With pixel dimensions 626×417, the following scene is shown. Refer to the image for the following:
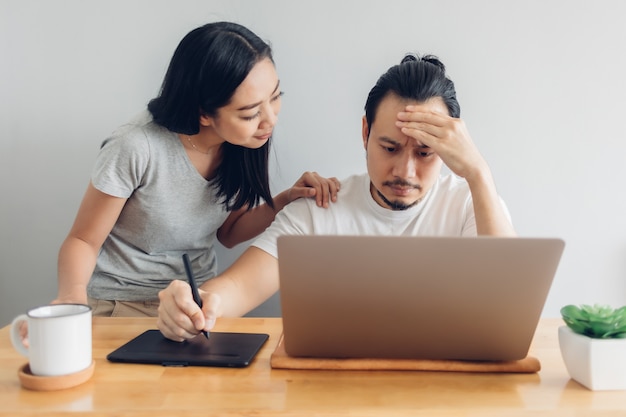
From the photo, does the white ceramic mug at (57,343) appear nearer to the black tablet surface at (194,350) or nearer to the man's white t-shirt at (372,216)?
the black tablet surface at (194,350)

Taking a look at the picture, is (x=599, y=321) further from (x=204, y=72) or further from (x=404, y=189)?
(x=204, y=72)

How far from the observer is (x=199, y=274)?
5.25 feet

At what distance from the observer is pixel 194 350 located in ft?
2.88

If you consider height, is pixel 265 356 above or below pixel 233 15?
below

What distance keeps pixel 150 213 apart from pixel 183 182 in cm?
12

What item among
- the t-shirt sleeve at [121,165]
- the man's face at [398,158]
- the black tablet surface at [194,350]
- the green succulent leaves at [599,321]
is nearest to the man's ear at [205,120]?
the t-shirt sleeve at [121,165]

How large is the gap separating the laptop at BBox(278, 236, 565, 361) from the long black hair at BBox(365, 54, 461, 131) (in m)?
0.70

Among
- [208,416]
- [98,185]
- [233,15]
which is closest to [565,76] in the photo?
[233,15]

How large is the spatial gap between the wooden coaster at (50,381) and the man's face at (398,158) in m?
0.83

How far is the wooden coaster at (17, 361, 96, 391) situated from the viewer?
73 cm

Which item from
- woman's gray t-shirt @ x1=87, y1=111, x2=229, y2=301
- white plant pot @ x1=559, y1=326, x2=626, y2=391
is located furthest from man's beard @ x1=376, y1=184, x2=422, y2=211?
white plant pot @ x1=559, y1=326, x2=626, y2=391

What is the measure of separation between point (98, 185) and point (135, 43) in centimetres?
57

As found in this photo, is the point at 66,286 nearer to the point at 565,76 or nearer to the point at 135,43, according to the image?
the point at 135,43

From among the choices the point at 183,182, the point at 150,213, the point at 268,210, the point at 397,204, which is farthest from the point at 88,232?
the point at 397,204
